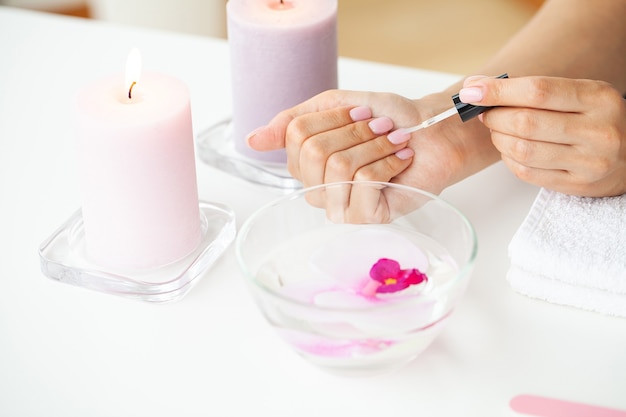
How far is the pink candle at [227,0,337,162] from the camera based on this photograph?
758mm

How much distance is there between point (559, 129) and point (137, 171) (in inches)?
13.0

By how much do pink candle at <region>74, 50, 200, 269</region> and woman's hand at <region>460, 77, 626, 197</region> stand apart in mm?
228

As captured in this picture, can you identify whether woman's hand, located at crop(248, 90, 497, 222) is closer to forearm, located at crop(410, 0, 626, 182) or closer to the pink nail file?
forearm, located at crop(410, 0, 626, 182)

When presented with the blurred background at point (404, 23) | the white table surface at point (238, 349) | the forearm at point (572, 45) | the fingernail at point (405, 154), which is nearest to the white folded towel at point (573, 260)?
the white table surface at point (238, 349)

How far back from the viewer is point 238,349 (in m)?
0.61

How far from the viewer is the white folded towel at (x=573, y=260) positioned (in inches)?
24.2

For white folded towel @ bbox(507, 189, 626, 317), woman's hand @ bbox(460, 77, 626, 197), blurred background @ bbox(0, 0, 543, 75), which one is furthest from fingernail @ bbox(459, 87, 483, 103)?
blurred background @ bbox(0, 0, 543, 75)

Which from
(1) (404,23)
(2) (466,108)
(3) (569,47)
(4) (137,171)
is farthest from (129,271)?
(1) (404,23)

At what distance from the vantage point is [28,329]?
0.63 m

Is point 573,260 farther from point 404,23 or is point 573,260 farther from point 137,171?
point 404,23

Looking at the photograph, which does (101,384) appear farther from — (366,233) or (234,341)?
(366,233)

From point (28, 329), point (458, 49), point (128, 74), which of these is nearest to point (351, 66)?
point (128, 74)

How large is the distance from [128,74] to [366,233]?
22cm

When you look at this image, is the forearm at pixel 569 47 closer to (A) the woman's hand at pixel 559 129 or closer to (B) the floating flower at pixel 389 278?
(A) the woman's hand at pixel 559 129
